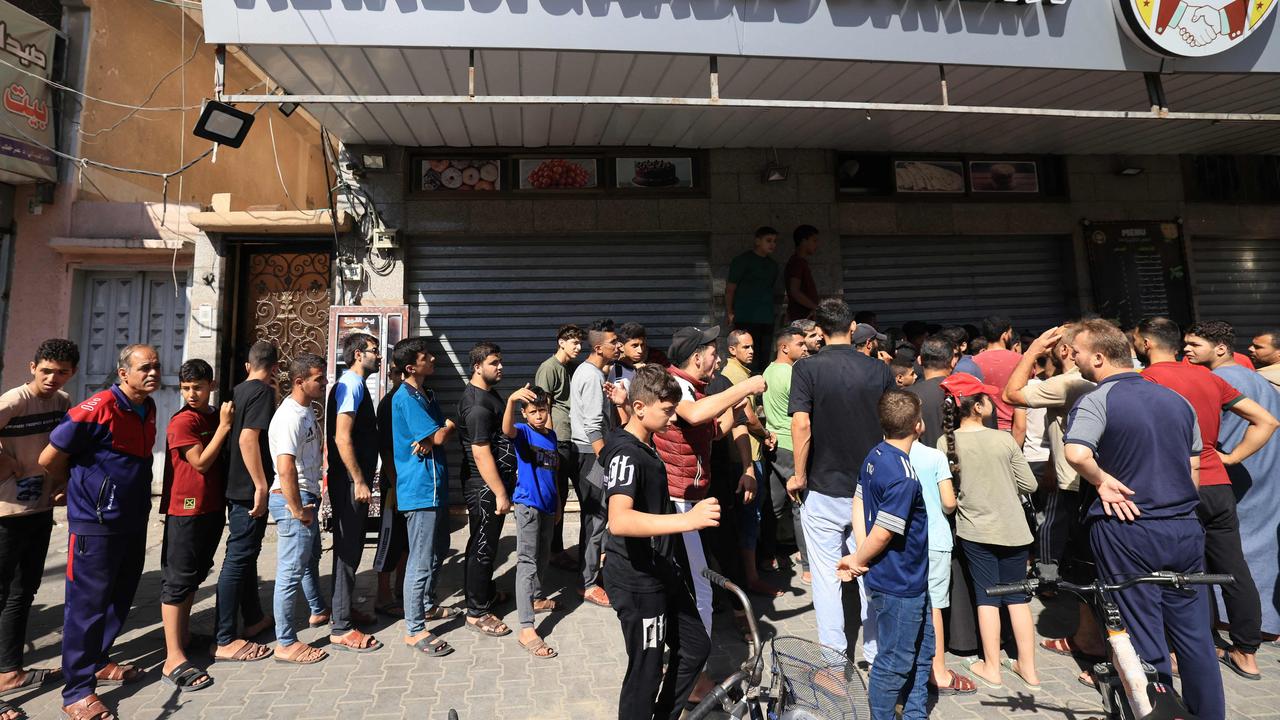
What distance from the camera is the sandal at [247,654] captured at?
4062 mm

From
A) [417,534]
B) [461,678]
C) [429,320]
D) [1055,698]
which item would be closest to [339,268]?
[429,320]

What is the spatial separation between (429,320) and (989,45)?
666cm

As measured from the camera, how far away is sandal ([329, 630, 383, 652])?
13.8ft

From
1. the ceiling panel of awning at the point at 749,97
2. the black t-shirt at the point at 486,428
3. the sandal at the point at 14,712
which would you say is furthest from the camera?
the ceiling panel of awning at the point at 749,97

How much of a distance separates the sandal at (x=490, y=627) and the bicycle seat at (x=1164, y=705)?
3.71 m

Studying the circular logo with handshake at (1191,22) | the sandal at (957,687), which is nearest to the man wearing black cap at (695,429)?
the sandal at (957,687)

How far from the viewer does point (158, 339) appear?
833 cm

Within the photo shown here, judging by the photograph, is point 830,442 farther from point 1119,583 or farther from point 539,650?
point 539,650

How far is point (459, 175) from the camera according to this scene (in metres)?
7.55

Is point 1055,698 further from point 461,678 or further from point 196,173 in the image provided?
point 196,173

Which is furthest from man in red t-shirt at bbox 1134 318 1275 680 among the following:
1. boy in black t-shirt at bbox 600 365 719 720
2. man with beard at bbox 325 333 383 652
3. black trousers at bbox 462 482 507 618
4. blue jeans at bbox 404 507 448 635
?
man with beard at bbox 325 333 383 652

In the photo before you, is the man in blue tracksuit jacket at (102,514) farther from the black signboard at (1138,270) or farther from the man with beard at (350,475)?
the black signboard at (1138,270)

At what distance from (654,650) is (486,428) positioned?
6.99 ft

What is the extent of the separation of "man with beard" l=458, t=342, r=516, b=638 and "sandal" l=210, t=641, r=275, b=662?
136 cm
